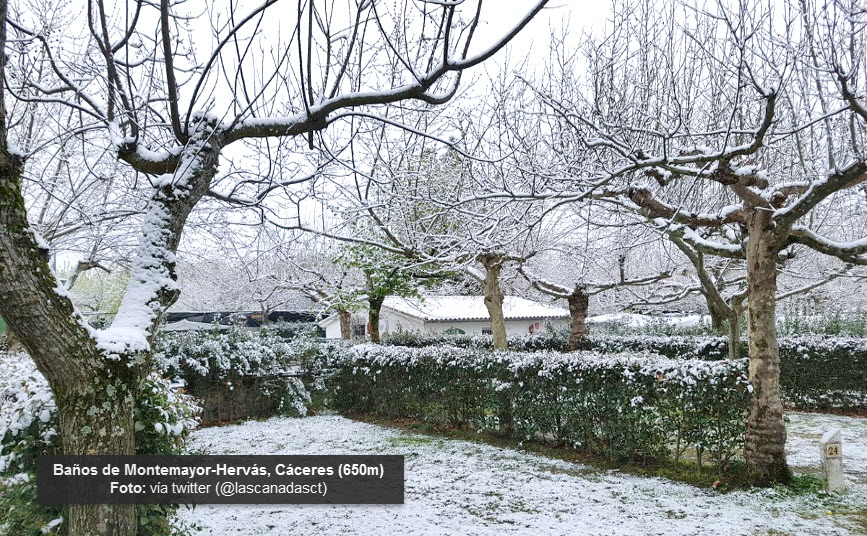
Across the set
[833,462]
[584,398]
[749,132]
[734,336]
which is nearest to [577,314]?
[734,336]

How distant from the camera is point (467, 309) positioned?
24906 mm

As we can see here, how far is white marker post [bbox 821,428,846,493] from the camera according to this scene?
18.2 feet

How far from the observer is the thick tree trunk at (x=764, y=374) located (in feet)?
18.7

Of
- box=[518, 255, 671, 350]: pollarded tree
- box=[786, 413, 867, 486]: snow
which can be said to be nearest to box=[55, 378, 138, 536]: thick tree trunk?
box=[786, 413, 867, 486]: snow

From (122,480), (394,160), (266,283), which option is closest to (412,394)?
(394,160)

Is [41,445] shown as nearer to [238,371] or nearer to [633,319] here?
[238,371]

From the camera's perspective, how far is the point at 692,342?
13.7 m

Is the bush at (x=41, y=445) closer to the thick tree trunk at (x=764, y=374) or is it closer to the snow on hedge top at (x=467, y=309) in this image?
the thick tree trunk at (x=764, y=374)

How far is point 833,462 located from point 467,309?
19.5 meters

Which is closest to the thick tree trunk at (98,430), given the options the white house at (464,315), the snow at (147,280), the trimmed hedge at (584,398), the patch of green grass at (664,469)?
the snow at (147,280)

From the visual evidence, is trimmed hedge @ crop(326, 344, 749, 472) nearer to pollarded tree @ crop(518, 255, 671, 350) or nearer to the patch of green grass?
the patch of green grass

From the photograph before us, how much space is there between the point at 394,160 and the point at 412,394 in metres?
4.00

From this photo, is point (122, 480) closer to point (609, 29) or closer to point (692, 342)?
point (609, 29)

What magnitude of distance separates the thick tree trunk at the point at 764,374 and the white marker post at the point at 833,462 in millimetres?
338
